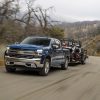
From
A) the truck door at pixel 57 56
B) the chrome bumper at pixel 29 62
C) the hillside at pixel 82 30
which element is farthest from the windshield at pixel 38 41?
the hillside at pixel 82 30

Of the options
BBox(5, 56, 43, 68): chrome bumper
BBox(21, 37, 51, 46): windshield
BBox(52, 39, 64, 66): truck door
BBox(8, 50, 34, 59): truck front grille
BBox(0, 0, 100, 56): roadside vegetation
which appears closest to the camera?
BBox(5, 56, 43, 68): chrome bumper

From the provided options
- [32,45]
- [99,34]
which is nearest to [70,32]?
[99,34]

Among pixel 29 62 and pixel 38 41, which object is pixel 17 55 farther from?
pixel 38 41

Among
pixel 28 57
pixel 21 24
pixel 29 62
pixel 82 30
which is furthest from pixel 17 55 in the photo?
pixel 82 30

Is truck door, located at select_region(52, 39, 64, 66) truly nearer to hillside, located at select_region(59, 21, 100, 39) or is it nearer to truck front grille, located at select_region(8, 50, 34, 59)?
truck front grille, located at select_region(8, 50, 34, 59)

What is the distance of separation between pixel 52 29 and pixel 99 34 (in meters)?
49.2

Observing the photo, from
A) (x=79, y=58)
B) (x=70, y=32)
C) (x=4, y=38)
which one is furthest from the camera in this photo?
(x=70, y=32)

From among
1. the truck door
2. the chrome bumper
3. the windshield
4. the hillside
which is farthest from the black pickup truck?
the hillside

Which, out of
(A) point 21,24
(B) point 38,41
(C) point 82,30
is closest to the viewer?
(B) point 38,41

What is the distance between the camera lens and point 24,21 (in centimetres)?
4316

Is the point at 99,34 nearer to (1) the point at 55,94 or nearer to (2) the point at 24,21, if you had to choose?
(2) the point at 24,21

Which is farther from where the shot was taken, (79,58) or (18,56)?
(79,58)

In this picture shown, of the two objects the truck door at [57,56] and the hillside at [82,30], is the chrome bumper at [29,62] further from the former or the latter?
the hillside at [82,30]

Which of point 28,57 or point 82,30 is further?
point 82,30
